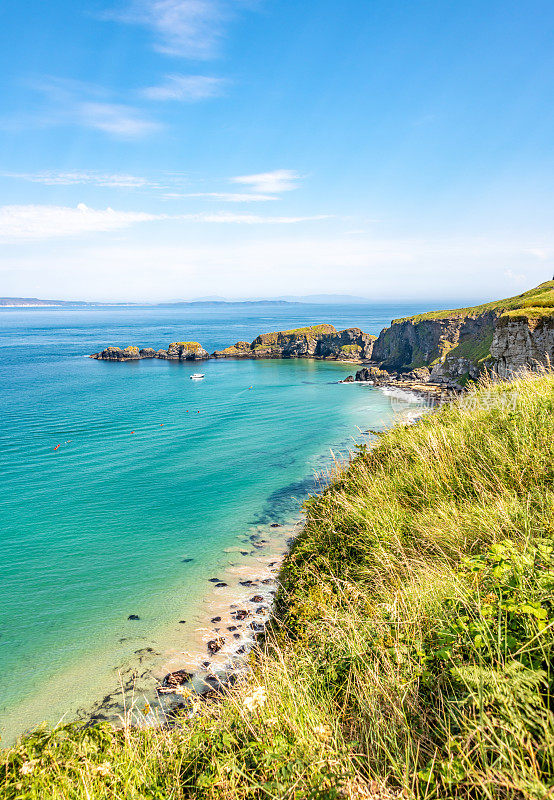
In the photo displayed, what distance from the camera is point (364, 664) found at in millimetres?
4332

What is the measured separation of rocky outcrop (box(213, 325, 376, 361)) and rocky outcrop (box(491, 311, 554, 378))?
2830 inches

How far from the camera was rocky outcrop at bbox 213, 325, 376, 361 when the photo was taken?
117938mm

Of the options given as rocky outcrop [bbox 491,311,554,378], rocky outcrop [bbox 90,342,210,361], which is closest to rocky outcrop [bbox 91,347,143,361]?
rocky outcrop [bbox 90,342,210,361]

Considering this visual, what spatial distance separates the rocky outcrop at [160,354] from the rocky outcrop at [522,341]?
287ft

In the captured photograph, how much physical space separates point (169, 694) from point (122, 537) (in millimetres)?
12982

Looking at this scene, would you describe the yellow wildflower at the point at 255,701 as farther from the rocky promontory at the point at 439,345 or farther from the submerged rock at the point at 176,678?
the rocky promontory at the point at 439,345

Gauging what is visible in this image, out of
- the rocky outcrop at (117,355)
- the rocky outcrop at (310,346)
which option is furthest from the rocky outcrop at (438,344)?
the rocky outcrop at (117,355)

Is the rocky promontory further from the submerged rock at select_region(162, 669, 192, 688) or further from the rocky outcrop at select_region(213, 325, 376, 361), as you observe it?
the submerged rock at select_region(162, 669, 192, 688)

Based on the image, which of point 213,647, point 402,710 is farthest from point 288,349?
point 402,710

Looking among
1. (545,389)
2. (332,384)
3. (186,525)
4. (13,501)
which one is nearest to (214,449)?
(186,525)

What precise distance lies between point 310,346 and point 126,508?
3960 inches

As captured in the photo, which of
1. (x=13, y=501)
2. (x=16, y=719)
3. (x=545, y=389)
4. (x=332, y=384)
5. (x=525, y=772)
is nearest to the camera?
(x=525, y=772)

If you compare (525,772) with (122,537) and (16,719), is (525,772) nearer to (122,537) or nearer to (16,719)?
(16,719)

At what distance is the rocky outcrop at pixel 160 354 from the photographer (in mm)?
115312
